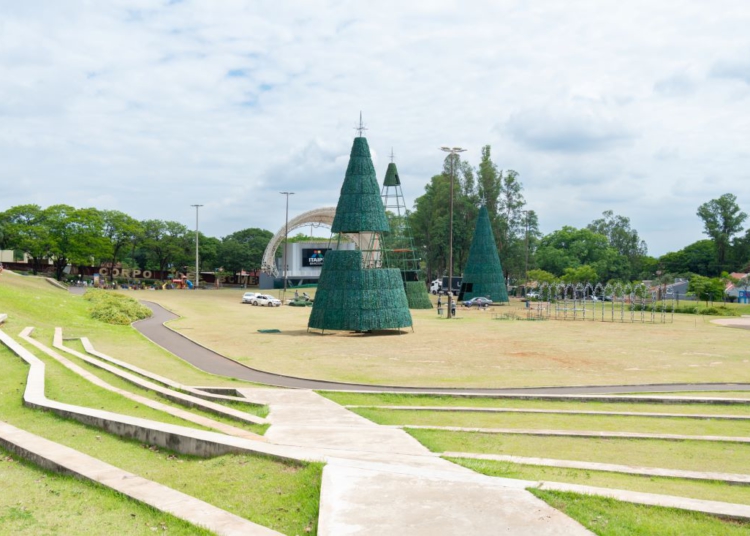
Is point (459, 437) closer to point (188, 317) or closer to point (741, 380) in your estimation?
point (741, 380)

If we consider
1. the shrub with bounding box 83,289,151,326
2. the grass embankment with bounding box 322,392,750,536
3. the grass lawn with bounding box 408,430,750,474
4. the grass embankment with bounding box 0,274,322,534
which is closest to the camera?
the grass embankment with bounding box 322,392,750,536

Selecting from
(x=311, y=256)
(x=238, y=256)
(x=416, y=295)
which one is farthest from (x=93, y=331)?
(x=238, y=256)

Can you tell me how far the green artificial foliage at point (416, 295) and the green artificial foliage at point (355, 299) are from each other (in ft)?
74.1

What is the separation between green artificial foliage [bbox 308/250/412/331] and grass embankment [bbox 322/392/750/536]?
Result: 16.2 m

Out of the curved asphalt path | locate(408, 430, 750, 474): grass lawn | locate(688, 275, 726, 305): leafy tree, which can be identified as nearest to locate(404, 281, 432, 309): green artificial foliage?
the curved asphalt path

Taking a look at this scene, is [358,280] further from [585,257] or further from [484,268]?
[585,257]

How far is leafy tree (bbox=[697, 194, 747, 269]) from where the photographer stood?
92.1 meters

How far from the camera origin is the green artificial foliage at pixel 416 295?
57625 mm

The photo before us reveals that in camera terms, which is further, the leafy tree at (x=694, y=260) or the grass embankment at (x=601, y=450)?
the leafy tree at (x=694, y=260)

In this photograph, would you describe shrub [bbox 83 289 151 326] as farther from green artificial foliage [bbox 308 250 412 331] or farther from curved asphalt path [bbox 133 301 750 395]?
curved asphalt path [bbox 133 301 750 395]

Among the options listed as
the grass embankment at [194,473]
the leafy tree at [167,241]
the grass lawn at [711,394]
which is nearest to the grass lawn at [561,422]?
the grass lawn at [711,394]

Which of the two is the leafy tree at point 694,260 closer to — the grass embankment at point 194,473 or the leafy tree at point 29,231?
the leafy tree at point 29,231

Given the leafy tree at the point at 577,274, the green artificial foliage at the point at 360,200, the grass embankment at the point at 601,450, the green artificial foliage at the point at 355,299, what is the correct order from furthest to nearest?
1. the leafy tree at the point at 577,274
2. the green artificial foliage at the point at 360,200
3. the green artificial foliage at the point at 355,299
4. the grass embankment at the point at 601,450

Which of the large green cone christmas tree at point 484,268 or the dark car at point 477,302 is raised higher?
the large green cone christmas tree at point 484,268
